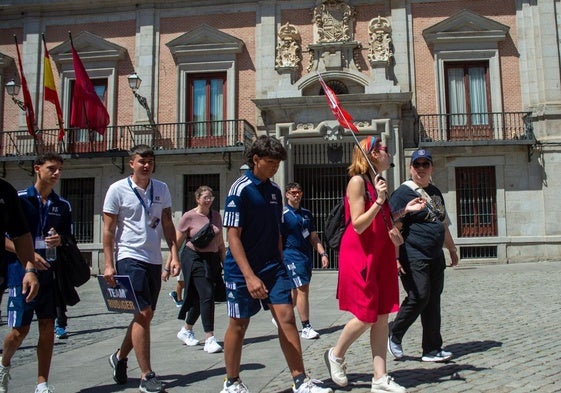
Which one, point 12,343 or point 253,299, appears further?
point 12,343

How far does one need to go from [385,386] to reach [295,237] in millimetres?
3024

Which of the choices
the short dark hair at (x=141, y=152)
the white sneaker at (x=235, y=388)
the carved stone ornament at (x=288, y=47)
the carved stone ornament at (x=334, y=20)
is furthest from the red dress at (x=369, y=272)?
the carved stone ornament at (x=334, y=20)

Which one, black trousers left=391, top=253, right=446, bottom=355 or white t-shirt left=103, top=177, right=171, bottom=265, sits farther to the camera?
black trousers left=391, top=253, right=446, bottom=355

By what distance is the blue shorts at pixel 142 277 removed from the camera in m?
4.23

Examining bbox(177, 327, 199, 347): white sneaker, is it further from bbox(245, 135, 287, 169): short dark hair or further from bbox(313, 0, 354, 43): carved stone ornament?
bbox(313, 0, 354, 43): carved stone ornament

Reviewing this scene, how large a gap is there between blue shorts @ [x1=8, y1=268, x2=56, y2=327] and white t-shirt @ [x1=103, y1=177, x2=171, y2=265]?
583mm

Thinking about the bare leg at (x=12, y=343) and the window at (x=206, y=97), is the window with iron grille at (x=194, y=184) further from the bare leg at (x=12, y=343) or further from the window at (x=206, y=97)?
the bare leg at (x=12, y=343)

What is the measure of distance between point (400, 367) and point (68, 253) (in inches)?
120

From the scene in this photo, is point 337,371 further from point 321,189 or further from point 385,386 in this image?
point 321,189

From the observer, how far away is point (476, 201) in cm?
1783

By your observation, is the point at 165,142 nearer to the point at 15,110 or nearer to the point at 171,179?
the point at 171,179

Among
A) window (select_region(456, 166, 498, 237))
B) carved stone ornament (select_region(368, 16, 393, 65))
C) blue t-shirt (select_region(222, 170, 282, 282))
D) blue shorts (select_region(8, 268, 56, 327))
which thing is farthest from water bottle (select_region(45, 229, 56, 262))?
carved stone ornament (select_region(368, 16, 393, 65))

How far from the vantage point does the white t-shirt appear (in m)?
4.36

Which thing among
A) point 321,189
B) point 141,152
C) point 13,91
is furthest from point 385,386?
point 13,91
